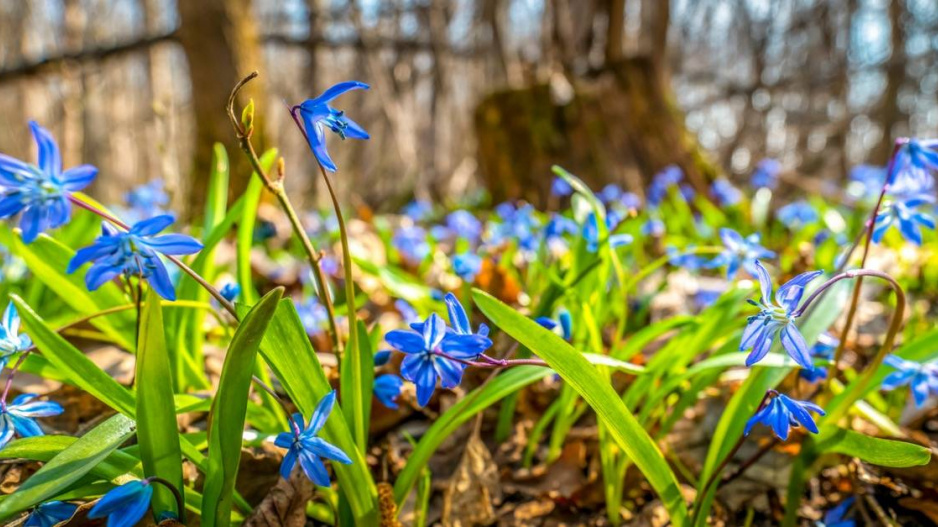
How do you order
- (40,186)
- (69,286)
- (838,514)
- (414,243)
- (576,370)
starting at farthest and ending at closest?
(414,243) → (69,286) → (838,514) → (576,370) → (40,186)

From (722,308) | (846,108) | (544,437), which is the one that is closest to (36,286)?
(544,437)

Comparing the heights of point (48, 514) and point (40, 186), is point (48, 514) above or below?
below

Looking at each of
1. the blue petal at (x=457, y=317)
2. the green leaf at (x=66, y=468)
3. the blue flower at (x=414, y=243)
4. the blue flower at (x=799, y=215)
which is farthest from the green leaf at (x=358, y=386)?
the blue flower at (x=799, y=215)

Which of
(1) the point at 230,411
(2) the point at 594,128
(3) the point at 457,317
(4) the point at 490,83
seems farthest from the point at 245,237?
(4) the point at 490,83

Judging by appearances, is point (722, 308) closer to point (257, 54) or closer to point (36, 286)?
point (36, 286)

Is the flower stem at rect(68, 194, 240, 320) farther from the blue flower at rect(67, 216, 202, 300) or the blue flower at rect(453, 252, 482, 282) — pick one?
the blue flower at rect(453, 252, 482, 282)

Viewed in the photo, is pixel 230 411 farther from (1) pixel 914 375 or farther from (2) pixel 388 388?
(1) pixel 914 375

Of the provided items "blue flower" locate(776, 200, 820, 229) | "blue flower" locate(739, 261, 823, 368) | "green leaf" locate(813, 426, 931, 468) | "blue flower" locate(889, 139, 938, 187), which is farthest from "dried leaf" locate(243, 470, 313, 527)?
"blue flower" locate(776, 200, 820, 229)

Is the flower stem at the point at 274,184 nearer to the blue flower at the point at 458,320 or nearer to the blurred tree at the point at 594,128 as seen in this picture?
the blue flower at the point at 458,320
